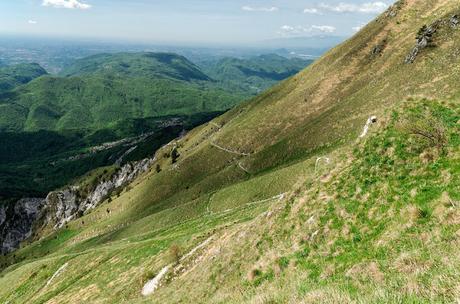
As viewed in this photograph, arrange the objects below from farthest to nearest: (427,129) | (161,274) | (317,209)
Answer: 1. (161,274)
2. (317,209)
3. (427,129)

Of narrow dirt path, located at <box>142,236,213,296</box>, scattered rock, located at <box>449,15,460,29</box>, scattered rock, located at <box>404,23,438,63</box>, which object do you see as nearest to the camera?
narrow dirt path, located at <box>142,236,213,296</box>

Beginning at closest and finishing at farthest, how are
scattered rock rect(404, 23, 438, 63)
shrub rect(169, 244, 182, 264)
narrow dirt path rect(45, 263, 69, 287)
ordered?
shrub rect(169, 244, 182, 264)
narrow dirt path rect(45, 263, 69, 287)
scattered rock rect(404, 23, 438, 63)

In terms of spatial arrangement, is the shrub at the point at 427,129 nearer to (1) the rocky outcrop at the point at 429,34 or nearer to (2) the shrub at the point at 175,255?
(2) the shrub at the point at 175,255

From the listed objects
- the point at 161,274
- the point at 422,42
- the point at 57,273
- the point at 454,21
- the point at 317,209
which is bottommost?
the point at 57,273

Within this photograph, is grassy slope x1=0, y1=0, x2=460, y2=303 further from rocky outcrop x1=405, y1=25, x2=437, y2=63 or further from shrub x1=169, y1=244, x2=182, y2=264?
shrub x1=169, y1=244, x2=182, y2=264

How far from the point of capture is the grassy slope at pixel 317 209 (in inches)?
649

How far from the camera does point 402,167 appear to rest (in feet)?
82.7

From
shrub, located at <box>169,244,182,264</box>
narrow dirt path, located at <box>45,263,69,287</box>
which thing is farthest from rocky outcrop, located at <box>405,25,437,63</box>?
narrow dirt path, located at <box>45,263,69,287</box>

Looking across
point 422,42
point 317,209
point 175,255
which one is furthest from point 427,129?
point 422,42

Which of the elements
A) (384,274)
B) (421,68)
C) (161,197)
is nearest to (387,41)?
(421,68)

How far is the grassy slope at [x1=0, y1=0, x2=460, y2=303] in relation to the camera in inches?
649


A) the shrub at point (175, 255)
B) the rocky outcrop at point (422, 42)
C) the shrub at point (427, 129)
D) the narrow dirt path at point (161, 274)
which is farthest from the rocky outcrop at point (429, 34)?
the shrub at point (175, 255)

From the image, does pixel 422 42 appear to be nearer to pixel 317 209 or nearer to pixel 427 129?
pixel 427 129

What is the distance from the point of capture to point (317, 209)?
27.0 metres
